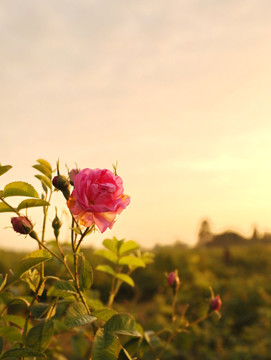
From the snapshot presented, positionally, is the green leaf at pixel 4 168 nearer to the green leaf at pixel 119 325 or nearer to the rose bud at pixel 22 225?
the rose bud at pixel 22 225

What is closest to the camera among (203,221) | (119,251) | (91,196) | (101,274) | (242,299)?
(91,196)

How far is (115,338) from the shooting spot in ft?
2.86

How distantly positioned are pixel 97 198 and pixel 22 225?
171 mm

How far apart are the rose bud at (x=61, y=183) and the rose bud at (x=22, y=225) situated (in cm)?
10

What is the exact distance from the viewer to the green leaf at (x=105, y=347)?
33.4 inches

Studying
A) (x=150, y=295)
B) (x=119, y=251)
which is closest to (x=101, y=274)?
(x=150, y=295)

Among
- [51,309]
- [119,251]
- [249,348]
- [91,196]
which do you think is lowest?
[249,348]

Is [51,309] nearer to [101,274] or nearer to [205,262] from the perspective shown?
[101,274]

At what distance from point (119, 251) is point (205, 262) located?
4519mm

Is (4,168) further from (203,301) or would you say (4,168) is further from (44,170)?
(203,301)

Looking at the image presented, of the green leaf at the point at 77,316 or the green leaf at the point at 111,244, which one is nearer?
the green leaf at the point at 77,316

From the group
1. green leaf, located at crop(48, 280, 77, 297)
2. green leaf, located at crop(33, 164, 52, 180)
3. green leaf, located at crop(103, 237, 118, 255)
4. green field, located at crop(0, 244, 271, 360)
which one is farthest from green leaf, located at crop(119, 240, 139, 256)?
green field, located at crop(0, 244, 271, 360)

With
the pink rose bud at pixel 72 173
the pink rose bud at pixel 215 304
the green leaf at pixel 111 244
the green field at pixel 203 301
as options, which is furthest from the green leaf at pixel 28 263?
the green field at pixel 203 301

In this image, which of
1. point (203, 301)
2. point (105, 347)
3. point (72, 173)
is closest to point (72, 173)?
point (72, 173)
